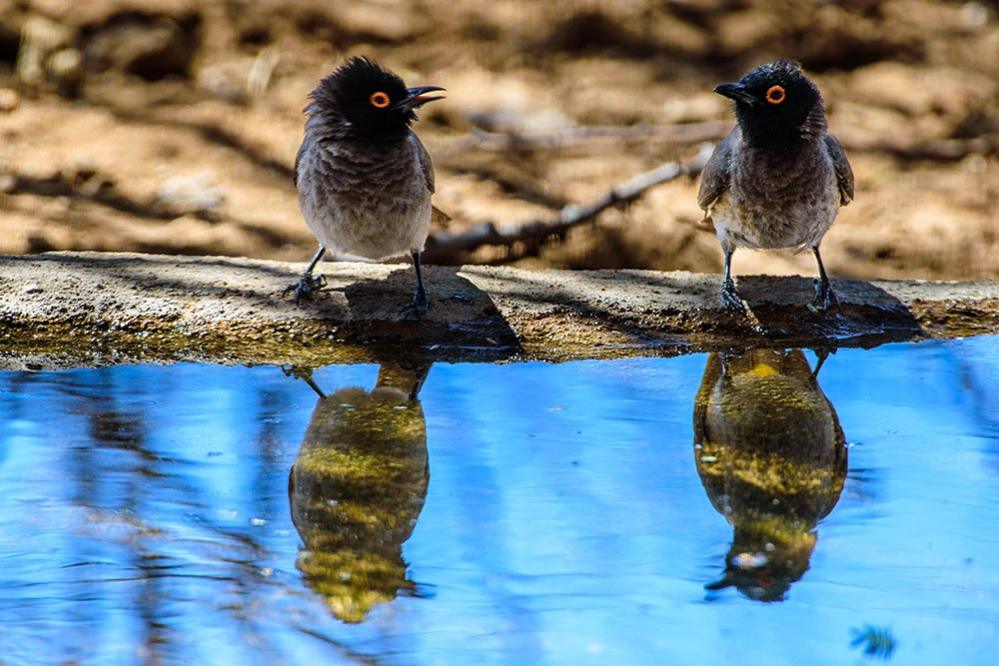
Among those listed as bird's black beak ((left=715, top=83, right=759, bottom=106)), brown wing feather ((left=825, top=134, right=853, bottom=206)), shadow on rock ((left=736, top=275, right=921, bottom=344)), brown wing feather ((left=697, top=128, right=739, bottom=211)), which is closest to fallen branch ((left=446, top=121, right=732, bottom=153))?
brown wing feather ((left=825, top=134, right=853, bottom=206))

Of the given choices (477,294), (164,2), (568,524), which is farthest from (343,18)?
(568,524)

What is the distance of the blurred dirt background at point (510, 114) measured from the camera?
7.41m

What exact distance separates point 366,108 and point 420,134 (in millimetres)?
3330

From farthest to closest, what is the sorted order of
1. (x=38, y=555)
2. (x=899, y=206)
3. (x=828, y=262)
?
(x=899, y=206), (x=828, y=262), (x=38, y=555)

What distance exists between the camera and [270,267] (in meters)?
5.41

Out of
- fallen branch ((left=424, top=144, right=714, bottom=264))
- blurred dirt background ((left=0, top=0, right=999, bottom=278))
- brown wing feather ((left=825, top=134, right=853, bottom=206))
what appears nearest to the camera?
brown wing feather ((left=825, top=134, right=853, bottom=206))

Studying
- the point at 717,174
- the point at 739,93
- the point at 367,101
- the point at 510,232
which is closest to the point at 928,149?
the point at 510,232

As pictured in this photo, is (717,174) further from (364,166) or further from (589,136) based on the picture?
(589,136)

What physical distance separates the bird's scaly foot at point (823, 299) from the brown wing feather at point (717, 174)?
0.64 metres

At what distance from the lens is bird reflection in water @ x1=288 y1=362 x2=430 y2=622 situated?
117 inches

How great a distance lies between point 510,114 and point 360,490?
5.51 meters

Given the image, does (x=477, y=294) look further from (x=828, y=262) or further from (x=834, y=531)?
(x=828, y=262)

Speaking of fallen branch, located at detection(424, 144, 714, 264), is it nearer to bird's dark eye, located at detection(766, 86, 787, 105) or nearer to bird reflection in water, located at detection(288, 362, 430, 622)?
bird's dark eye, located at detection(766, 86, 787, 105)

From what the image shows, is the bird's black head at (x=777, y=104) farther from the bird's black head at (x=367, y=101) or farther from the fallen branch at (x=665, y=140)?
the fallen branch at (x=665, y=140)
